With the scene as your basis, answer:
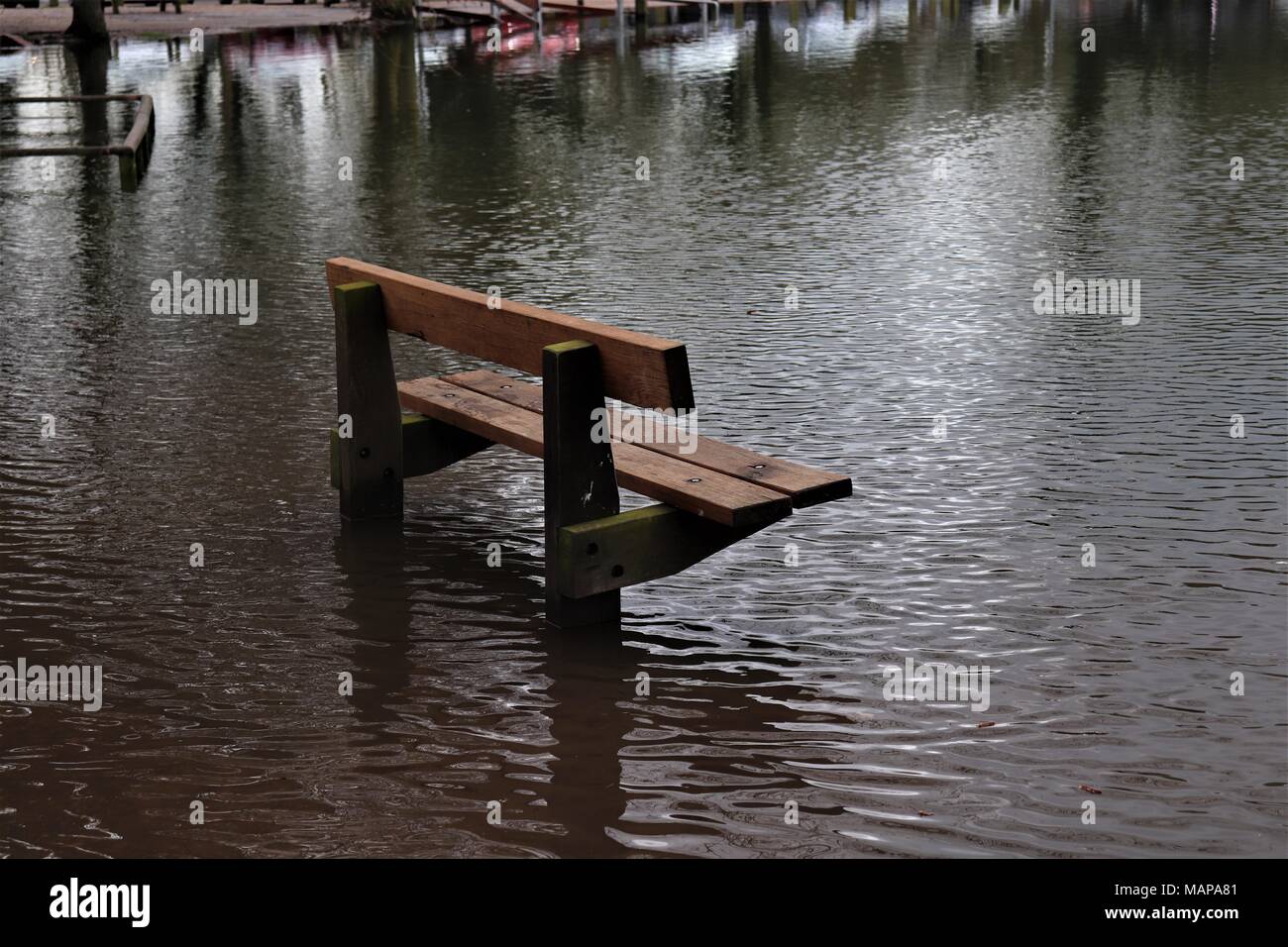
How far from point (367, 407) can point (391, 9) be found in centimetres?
3495

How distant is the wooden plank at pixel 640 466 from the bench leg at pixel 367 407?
0.17 meters

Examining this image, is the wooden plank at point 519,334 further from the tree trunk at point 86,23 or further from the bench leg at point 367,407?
the tree trunk at point 86,23

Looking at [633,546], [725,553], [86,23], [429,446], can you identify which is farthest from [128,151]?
[86,23]

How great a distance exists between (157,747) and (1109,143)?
→ 12743 mm

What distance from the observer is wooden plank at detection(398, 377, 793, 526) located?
508 cm

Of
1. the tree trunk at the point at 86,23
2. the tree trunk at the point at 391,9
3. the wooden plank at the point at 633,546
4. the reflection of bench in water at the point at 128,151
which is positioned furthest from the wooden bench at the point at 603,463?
the tree trunk at the point at 391,9

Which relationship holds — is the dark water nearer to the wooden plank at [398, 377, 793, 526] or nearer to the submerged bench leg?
the submerged bench leg

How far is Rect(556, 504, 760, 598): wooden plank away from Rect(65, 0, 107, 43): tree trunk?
1234 inches

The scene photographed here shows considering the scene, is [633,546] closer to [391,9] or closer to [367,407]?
[367,407]

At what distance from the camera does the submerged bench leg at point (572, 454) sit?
16.9ft

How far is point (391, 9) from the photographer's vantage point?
3928 cm

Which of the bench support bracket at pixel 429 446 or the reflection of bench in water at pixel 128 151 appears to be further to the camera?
the reflection of bench in water at pixel 128 151
